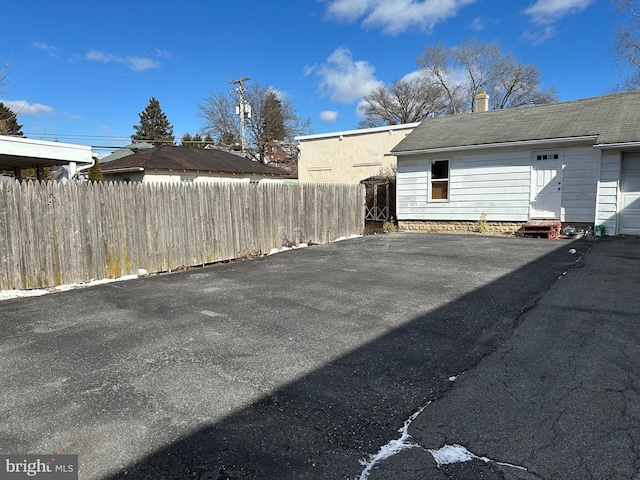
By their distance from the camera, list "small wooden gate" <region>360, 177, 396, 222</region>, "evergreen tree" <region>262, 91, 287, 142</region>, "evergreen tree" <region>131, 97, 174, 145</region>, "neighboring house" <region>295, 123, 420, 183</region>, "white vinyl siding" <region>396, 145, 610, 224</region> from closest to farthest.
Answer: "white vinyl siding" <region>396, 145, 610, 224</region> → "small wooden gate" <region>360, 177, 396, 222</region> → "neighboring house" <region>295, 123, 420, 183</region> → "evergreen tree" <region>262, 91, 287, 142</region> → "evergreen tree" <region>131, 97, 174, 145</region>

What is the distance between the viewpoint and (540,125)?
1278 centimetres

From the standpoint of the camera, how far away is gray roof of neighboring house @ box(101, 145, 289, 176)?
65.7 ft

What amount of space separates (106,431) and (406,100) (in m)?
44.5

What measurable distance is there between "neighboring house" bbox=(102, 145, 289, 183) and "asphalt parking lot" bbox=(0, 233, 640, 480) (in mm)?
14519

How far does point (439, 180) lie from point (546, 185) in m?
3.48

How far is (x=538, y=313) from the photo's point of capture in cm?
473

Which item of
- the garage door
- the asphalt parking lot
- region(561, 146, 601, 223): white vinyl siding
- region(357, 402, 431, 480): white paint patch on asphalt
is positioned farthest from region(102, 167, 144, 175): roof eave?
region(357, 402, 431, 480): white paint patch on asphalt

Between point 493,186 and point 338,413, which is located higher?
point 493,186

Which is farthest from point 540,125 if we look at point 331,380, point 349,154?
point 331,380

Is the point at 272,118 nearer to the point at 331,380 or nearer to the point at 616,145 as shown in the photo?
the point at 616,145

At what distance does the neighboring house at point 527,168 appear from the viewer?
35.5 ft

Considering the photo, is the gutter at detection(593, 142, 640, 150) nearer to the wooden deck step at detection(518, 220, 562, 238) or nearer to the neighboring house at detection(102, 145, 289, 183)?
the wooden deck step at detection(518, 220, 562, 238)

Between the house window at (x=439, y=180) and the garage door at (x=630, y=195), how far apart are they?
5083 mm

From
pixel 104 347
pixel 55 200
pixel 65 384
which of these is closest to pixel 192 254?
pixel 55 200
